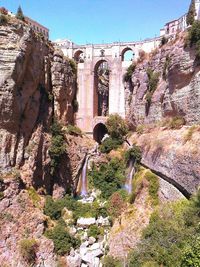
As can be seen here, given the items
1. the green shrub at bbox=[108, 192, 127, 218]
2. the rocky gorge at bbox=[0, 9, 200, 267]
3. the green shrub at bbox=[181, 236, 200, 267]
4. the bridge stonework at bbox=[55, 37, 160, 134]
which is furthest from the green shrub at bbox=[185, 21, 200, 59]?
the green shrub at bbox=[181, 236, 200, 267]

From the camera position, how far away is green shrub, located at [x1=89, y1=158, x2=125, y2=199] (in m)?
37.5

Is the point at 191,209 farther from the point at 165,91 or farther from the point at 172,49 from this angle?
the point at 172,49

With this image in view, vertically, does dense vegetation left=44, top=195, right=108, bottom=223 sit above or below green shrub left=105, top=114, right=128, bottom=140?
below

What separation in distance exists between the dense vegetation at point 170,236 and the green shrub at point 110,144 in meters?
15.7

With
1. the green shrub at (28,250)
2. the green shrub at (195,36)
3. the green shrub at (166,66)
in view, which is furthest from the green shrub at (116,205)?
the green shrub at (195,36)

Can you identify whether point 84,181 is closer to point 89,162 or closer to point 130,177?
A: point 89,162

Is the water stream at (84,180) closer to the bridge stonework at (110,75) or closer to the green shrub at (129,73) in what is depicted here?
the bridge stonework at (110,75)

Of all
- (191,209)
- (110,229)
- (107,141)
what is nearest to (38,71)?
(107,141)

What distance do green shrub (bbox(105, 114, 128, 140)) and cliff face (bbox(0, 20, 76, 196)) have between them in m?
6.20

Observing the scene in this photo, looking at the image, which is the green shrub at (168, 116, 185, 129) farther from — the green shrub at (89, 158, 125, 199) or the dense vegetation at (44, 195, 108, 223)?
the dense vegetation at (44, 195, 108, 223)

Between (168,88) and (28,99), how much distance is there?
14708mm

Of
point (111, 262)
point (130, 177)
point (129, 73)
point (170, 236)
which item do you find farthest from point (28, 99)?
point (170, 236)

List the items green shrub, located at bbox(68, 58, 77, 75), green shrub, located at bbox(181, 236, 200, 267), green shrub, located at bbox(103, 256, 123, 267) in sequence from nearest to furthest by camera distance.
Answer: green shrub, located at bbox(181, 236, 200, 267) < green shrub, located at bbox(103, 256, 123, 267) < green shrub, located at bbox(68, 58, 77, 75)

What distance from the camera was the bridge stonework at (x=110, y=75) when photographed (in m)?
46.7
